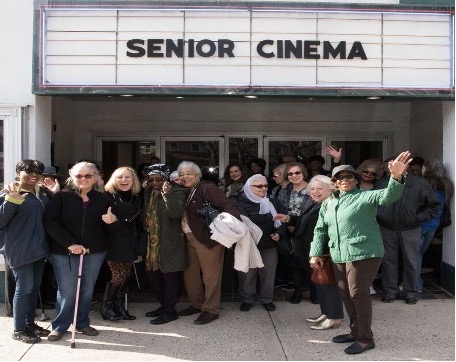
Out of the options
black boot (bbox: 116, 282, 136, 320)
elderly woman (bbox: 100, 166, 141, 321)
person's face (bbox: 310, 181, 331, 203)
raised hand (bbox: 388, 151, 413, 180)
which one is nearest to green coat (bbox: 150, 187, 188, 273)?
elderly woman (bbox: 100, 166, 141, 321)

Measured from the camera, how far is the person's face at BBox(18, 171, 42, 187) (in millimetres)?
4449

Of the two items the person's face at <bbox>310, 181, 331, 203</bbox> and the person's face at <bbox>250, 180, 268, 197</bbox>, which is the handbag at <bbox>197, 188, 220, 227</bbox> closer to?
the person's face at <bbox>250, 180, 268, 197</bbox>

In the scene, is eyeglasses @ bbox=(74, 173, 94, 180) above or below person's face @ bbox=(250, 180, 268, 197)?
above

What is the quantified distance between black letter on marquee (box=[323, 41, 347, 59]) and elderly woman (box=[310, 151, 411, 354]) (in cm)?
196

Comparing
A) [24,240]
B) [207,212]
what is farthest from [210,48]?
[24,240]

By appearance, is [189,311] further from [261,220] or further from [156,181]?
[156,181]

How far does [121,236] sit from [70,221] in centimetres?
55

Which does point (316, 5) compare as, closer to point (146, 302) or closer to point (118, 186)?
point (118, 186)

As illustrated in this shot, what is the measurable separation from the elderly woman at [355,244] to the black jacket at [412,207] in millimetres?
1598

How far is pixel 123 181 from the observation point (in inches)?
194

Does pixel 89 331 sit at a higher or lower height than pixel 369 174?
lower

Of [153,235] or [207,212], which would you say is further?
[153,235]

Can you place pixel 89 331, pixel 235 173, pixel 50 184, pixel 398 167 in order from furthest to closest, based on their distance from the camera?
pixel 235 173
pixel 50 184
pixel 89 331
pixel 398 167

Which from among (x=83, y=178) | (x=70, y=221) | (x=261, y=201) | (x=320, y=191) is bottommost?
(x=70, y=221)
